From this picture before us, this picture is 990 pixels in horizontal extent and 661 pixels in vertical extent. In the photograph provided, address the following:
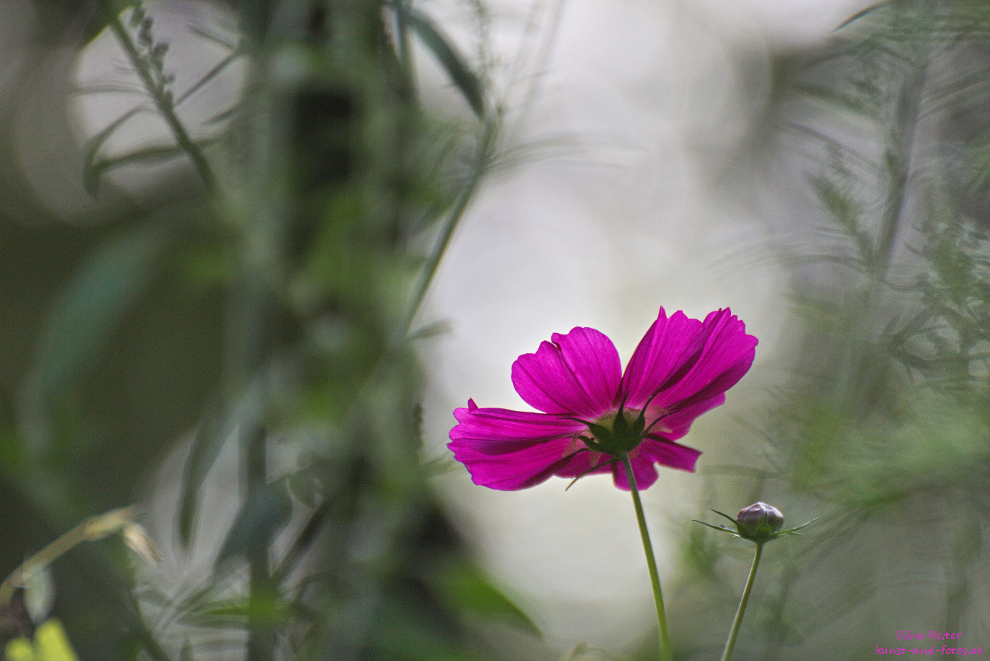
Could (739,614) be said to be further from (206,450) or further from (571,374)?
(206,450)

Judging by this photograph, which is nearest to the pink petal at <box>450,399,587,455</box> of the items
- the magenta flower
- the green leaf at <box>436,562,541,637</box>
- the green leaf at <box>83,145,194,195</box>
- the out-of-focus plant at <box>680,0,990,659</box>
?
the magenta flower

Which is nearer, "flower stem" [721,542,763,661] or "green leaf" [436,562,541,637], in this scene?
"flower stem" [721,542,763,661]

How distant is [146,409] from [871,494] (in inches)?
66.3

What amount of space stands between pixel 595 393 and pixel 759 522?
0.18ft

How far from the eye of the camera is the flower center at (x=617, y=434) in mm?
198

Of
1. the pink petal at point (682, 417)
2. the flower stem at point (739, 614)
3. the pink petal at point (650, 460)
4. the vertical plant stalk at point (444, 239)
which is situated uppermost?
the vertical plant stalk at point (444, 239)

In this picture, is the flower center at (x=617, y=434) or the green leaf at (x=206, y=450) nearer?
the flower center at (x=617, y=434)

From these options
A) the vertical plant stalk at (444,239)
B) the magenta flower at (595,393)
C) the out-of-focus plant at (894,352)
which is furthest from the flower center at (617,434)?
the vertical plant stalk at (444,239)

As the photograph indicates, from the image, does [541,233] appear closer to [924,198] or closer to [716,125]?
[716,125]

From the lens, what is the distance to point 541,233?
53.2 inches

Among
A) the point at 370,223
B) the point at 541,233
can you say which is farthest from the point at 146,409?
the point at 370,223

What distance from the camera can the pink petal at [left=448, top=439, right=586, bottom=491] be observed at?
7.8 inches

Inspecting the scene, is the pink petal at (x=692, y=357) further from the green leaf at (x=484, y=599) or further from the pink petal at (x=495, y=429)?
the green leaf at (x=484, y=599)

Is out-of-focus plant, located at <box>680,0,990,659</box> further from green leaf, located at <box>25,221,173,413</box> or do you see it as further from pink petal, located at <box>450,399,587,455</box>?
green leaf, located at <box>25,221,173,413</box>
